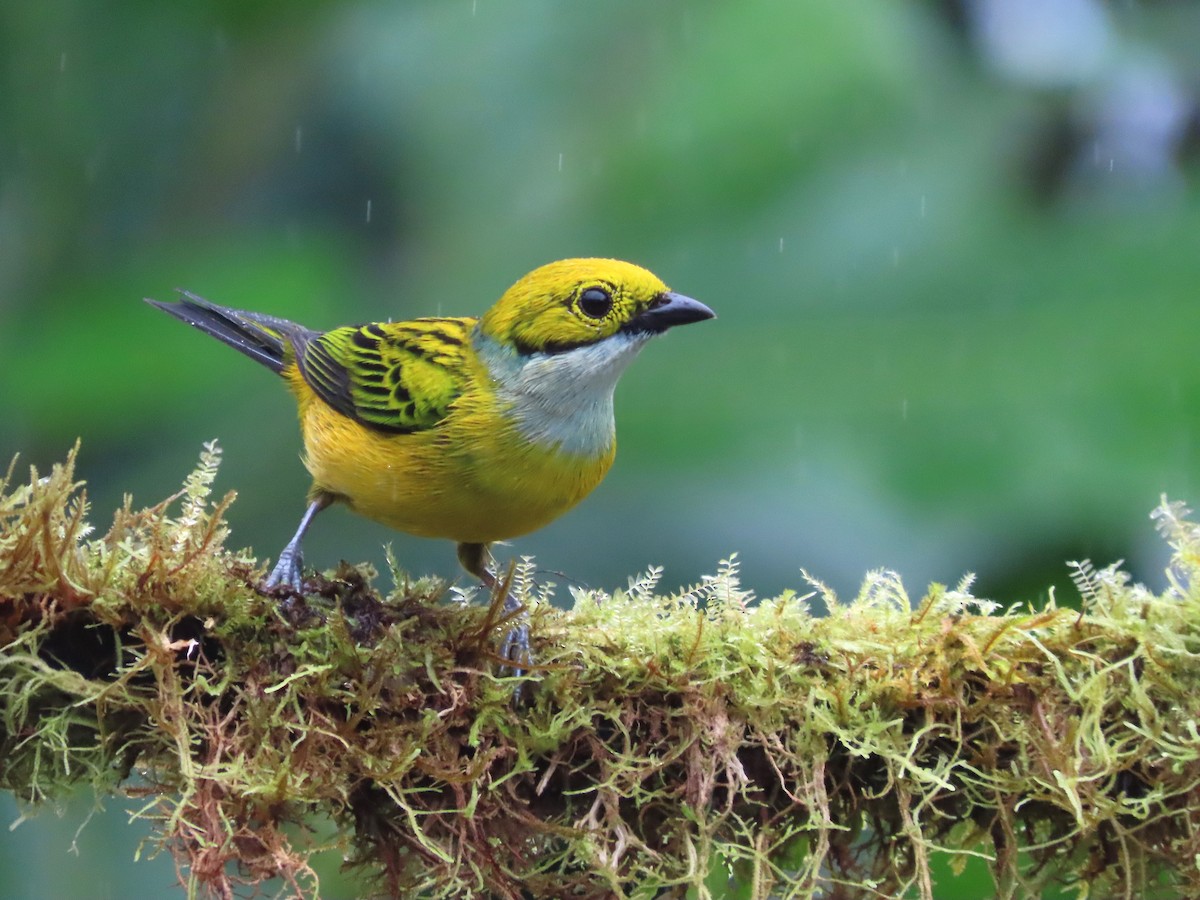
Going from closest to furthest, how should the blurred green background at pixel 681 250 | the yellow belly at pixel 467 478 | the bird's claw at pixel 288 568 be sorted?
the yellow belly at pixel 467 478 → the bird's claw at pixel 288 568 → the blurred green background at pixel 681 250

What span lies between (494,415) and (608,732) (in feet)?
3.41

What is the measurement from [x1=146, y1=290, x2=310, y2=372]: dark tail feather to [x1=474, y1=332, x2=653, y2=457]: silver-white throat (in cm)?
104

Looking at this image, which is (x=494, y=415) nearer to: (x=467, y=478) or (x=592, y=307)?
(x=467, y=478)

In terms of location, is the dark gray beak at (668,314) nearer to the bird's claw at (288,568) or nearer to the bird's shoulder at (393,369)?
the bird's shoulder at (393,369)

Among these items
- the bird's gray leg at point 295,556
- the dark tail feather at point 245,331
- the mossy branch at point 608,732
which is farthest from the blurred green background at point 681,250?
the mossy branch at point 608,732

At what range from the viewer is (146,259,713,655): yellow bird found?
3.08 metres

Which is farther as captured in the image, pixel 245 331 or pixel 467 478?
pixel 245 331

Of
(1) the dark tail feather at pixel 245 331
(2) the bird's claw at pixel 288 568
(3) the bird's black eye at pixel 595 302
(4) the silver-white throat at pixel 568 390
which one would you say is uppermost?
(1) the dark tail feather at pixel 245 331

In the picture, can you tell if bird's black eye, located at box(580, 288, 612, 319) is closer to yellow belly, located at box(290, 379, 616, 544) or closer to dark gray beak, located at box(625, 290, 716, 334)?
dark gray beak, located at box(625, 290, 716, 334)

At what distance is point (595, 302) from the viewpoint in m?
3.27

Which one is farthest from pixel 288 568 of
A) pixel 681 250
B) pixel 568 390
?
pixel 681 250

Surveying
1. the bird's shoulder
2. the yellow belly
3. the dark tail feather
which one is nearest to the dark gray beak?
the yellow belly

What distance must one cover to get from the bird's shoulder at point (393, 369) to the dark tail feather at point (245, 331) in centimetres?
13

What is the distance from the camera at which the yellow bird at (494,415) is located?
121 inches
